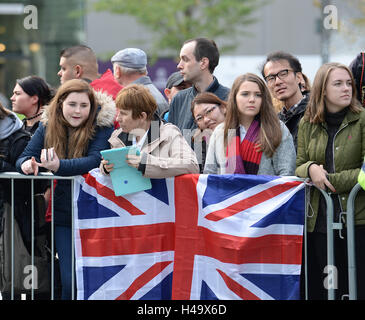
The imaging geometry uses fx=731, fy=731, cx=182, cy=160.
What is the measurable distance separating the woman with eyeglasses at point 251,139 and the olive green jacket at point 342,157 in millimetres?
175

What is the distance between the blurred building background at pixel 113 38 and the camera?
20345 millimetres

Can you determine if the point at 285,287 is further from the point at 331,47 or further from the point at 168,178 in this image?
the point at 331,47

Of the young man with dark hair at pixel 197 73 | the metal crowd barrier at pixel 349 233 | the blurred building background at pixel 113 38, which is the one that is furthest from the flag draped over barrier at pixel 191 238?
the blurred building background at pixel 113 38

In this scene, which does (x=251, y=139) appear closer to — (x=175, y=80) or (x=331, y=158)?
(x=331, y=158)

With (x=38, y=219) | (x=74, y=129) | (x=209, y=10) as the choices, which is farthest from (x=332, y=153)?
(x=209, y=10)

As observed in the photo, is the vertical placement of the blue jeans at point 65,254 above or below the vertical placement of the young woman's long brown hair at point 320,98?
below

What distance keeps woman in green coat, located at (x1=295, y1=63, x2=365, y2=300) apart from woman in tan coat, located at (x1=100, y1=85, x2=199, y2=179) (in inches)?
37.0

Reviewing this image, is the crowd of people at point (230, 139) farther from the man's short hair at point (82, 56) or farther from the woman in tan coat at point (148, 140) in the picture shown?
the man's short hair at point (82, 56)

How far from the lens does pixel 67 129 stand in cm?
619

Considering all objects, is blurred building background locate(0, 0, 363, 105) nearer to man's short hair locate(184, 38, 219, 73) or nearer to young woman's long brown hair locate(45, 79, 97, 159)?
man's short hair locate(184, 38, 219, 73)

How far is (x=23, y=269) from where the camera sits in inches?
245

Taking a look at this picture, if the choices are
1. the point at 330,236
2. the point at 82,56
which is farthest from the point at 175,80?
the point at 330,236

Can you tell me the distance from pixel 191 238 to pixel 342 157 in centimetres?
133
